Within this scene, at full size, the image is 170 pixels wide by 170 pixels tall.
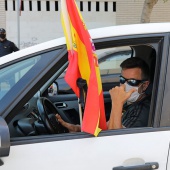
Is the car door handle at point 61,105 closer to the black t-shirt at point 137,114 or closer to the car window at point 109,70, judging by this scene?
the car window at point 109,70

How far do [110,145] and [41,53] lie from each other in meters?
0.67

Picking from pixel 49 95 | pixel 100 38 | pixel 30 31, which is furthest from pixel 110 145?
pixel 30 31

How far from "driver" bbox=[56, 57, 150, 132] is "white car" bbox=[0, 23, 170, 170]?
0.15 meters

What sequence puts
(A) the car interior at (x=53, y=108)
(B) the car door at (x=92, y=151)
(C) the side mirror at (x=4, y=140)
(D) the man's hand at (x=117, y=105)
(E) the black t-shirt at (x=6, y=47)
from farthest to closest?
1. (E) the black t-shirt at (x=6, y=47)
2. (A) the car interior at (x=53, y=108)
3. (D) the man's hand at (x=117, y=105)
4. (B) the car door at (x=92, y=151)
5. (C) the side mirror at (x=4, y=140)

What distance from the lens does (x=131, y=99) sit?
2473mm

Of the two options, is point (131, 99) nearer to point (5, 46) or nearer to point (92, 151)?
point (92, 151)

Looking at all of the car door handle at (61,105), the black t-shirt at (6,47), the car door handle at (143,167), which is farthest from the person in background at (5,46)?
the car door handle at (143,167)

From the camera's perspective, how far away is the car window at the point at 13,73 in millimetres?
2137

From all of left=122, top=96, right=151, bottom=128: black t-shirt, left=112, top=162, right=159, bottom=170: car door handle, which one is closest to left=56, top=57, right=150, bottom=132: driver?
left=122, top=96, right=151, bottom=128: black t-shirt

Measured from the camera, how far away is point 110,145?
2.03m

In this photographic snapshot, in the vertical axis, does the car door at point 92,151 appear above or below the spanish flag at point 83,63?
below

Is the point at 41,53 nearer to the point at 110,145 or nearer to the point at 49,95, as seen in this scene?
the point at 110,145

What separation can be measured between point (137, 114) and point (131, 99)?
0.15 metres

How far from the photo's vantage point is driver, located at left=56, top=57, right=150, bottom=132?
2275 mm
